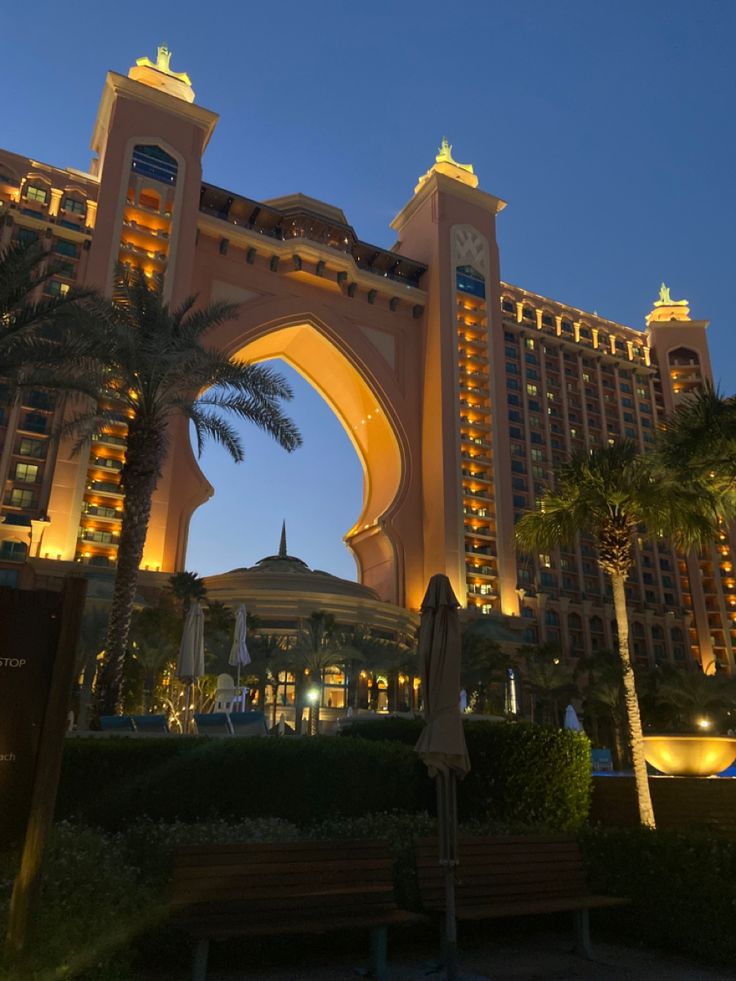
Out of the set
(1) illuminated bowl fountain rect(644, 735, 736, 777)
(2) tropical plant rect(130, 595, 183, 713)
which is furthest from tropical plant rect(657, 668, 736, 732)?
(1) illuminated bowl fountain rect(644, 735, 736, 777)

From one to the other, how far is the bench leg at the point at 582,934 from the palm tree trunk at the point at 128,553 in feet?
43.2

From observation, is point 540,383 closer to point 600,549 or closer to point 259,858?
point 600,549

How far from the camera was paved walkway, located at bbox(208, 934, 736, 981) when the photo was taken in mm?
6430

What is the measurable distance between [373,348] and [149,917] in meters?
63.9

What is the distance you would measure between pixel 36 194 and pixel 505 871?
69.3 m

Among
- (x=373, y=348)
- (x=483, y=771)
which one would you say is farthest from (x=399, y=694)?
(x=483, y=771)

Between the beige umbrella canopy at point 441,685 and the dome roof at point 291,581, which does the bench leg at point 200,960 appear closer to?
the beige umbrella canopy at point 441,685

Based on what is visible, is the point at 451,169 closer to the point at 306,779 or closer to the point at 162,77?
the point at 162,77

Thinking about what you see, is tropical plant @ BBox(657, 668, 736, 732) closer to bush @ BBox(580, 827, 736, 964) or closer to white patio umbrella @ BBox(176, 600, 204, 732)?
white patio umbrella @ BBox(176, 600, 204, 732)

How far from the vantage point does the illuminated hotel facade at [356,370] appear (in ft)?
177

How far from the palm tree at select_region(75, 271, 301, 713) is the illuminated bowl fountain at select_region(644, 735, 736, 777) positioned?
12.0 metres

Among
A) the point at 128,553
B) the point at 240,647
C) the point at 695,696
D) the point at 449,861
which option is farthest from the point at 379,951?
the point at 695,696

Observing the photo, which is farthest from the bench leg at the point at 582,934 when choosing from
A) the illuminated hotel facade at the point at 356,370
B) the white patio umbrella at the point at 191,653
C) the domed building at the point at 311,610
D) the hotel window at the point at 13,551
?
the hotel window at the point at 13,551

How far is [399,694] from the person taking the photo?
57.1 metres
